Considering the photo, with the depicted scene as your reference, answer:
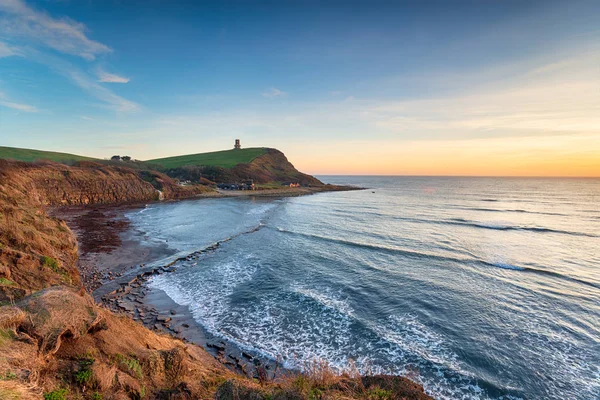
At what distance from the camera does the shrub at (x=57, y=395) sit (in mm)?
5534

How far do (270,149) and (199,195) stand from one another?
9463 centimetres

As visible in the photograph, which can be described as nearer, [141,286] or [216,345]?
[216,345]

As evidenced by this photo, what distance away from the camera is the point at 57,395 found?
5648 mm

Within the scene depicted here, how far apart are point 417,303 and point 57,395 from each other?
765 inches

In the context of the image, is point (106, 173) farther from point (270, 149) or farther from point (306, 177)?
point (270, 149)

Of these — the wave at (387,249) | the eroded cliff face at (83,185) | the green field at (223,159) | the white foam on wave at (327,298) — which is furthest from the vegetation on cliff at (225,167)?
the white foam on wave at (327,298)

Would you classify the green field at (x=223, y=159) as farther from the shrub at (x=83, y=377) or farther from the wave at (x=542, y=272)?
the shrub at (x=83, y=377)

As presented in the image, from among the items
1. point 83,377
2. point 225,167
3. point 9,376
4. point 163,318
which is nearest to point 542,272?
point 163,318

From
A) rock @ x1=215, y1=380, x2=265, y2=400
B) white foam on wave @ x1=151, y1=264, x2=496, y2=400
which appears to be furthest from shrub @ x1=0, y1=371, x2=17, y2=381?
white foam on wave @ x1=151, y1=264, x2=496, y2=400

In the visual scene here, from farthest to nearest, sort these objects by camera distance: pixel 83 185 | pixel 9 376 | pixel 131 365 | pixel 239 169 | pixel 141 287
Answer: pixel 239 169 → pixel 83 185 → pixel 141 287 → pixel 131 365 → pixel 9 376

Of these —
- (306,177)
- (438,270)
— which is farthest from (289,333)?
(306,177)

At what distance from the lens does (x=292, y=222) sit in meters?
50.2

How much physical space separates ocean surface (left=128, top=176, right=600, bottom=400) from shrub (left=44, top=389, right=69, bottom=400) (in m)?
9.40

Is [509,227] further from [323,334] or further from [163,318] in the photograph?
[163,318]
